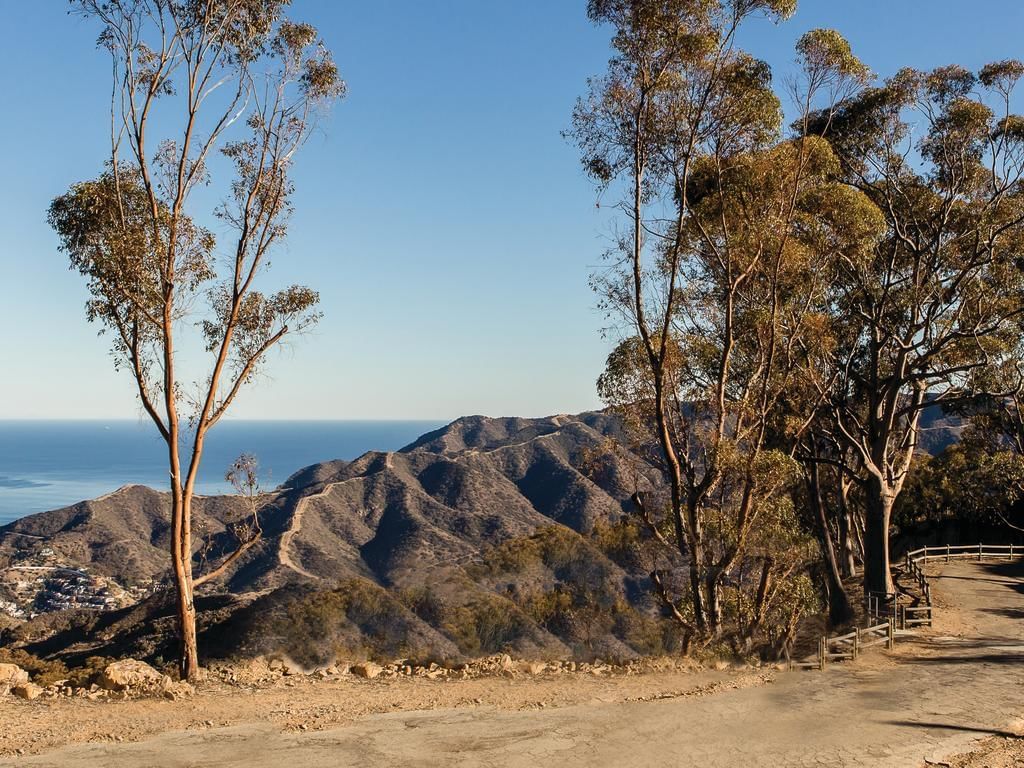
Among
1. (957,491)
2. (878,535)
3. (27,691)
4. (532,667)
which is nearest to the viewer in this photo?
(27,691)

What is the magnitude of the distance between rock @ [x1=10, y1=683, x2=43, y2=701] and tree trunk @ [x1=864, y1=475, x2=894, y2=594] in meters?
19.6

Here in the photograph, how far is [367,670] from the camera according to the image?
48.0 feet

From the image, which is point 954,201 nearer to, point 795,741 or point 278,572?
point 795,741

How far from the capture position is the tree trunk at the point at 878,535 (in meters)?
22.2

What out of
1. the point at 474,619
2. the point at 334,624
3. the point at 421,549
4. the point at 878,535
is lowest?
the point at 474,619

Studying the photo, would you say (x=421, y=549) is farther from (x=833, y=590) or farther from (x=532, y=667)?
(x=532, y=667)

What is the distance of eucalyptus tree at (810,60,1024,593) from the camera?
22.2 meters

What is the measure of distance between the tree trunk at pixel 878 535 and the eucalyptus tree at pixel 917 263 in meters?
0.03

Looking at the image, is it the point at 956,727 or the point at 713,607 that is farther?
the point at 713,607

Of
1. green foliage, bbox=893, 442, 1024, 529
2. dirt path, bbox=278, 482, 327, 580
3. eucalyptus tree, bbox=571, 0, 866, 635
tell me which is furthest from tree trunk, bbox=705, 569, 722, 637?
dirt path, bbox=278, 482, 327, 580

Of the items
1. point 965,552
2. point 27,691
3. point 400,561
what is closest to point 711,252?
point 27,691

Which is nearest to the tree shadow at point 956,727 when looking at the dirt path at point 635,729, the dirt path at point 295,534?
the dirt path at point 635,729

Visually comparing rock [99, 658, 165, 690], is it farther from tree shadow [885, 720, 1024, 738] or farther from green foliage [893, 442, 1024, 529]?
green foliage [893, 442, 1024, 529]

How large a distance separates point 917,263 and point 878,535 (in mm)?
7449
